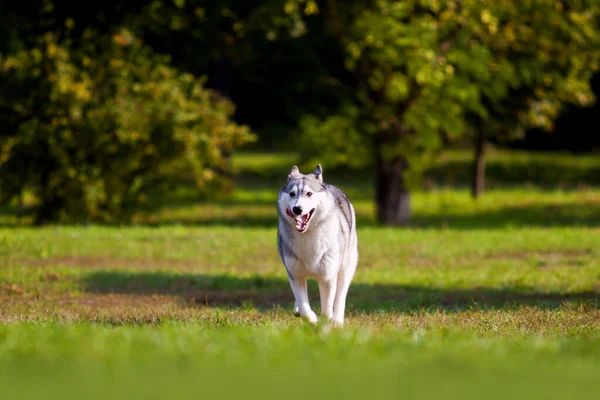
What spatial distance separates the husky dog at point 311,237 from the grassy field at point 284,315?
0.40m

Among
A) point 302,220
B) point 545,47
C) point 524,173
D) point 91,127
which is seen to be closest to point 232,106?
point 91,127

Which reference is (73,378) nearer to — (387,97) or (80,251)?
(80,251)

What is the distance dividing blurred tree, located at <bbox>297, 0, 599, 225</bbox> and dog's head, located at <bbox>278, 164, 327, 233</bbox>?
14018 mm

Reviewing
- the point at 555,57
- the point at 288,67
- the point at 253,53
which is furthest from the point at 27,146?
the point at 555,57

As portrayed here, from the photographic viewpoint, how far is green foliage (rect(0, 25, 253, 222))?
24547 millimetres

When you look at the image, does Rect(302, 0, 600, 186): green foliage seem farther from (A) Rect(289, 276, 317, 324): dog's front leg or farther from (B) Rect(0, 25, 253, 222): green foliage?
(A) Rect(289, 276, 317, 324): dog's front leg

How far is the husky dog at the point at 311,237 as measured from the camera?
9.13 m

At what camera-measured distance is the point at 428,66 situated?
2298 cm

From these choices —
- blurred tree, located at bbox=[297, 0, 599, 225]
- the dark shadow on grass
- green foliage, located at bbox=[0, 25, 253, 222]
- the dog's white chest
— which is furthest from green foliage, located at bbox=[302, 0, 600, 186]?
the dog's white chest

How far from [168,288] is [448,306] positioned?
417 centimetres

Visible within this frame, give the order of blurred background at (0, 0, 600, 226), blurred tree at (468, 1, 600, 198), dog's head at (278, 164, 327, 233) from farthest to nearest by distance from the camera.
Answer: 1. blurred tree at (468, 1, 600, 198)
2. blurred background at (0, 0, 600, 226)
3. dog's head at (278, 164, 327, 233)

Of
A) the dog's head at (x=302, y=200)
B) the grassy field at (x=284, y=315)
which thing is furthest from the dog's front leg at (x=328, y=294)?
the dog's head at (x=302, y=200)

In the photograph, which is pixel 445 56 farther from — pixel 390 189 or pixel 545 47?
pixel 390 189

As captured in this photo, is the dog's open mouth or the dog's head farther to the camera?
the dog's open mouth
